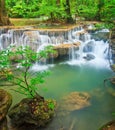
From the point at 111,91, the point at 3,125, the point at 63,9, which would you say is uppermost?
→ the point at 63,9

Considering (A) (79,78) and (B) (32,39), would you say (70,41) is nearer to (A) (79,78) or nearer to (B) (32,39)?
(B) (32,39)

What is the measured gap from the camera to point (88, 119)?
25.7ft

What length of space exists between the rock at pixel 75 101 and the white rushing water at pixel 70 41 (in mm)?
4412

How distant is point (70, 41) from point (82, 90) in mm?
5179

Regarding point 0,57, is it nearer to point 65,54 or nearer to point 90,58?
point 65,54

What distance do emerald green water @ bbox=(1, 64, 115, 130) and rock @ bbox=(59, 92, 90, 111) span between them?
0.18 meters

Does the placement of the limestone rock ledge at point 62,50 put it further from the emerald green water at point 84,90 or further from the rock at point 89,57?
the rock at point 89,57

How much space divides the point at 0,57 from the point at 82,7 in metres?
12.1

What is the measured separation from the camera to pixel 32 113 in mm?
7105

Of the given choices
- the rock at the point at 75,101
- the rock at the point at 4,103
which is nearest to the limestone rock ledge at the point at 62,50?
the rock at the point at 75,101

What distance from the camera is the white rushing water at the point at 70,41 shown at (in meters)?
13.9

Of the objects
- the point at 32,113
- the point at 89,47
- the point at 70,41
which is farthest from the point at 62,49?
the point at 32,113

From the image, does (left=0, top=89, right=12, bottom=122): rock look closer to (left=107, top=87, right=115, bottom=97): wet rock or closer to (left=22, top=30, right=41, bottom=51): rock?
(left=107, top=87, right=115, bottom=97): wet rock

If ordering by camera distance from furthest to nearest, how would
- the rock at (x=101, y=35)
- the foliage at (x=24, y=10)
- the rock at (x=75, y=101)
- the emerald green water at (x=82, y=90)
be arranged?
the foliage at (x=24, y=10)
the rock at (x=101, y=35)
the rock at (x=75, y=101)
the emerald green water at (x=82, y=90)
